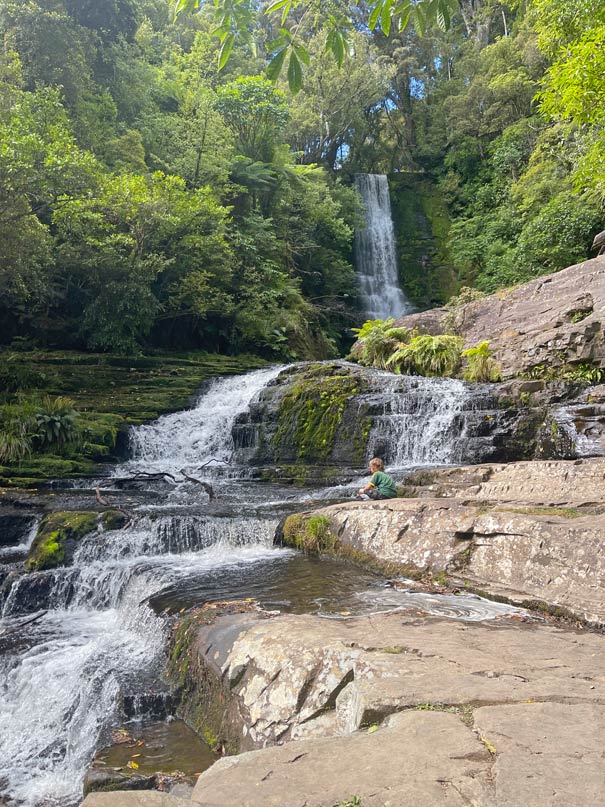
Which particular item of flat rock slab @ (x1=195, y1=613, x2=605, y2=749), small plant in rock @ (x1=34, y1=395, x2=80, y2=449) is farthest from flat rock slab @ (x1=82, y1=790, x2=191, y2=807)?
small plant in rock @ (x1=34, y1=395, x2=80, y2=449)

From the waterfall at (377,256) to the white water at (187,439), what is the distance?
532 inches

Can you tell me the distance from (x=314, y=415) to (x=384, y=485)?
Result: 6241mm

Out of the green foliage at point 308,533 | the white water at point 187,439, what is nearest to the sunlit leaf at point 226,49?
the green foliage at point 308,533

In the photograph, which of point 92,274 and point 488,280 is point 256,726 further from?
point 488,280

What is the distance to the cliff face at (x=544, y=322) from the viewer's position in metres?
12.8

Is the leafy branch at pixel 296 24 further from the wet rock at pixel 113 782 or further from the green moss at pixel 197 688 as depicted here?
the wet rock at pixel 113 782

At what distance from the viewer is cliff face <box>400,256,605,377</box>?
1277 cm

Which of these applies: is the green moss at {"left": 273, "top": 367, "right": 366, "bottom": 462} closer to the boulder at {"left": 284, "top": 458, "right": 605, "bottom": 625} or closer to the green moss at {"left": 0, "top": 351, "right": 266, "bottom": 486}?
the green moss at {"left": 0, "top": 351, "right": 266, "bottom": 486}

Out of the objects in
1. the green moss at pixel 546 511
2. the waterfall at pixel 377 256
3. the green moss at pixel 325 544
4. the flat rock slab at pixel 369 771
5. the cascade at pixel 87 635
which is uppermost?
the waterfall at pixel 377 256

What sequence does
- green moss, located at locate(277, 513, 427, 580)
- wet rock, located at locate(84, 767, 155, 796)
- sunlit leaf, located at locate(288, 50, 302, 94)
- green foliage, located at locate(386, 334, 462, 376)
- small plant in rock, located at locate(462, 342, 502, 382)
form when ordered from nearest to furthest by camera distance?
1. sunlit leaf, located at locate(288, 50, 302, 94)
2. wet rock, located at locate(84, 767, 155, 796)
3. green moss, located at locate(277, 513, 427, 580)
4. small plant in rock, located at locate(462, 342, 502, 382)
5. green foliage, located at locate(386, 334, 462, 376)

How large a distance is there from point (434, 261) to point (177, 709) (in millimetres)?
28560

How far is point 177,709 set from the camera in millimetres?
4148

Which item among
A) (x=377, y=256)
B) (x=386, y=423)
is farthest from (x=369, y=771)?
(x=377, y=256)

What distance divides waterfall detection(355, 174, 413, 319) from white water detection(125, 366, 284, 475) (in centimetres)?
1352
